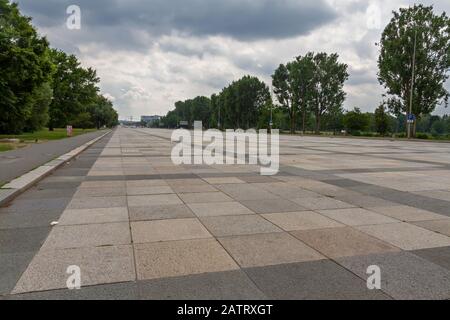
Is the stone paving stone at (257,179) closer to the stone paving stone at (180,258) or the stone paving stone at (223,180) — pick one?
the stone paving stone at (223,180)

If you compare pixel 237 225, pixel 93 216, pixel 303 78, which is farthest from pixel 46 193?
pixel 303 78

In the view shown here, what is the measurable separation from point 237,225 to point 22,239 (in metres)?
3.06

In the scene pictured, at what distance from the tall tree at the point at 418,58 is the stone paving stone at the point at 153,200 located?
52.5 meters

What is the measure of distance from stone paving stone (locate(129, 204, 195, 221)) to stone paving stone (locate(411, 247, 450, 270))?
3.54m

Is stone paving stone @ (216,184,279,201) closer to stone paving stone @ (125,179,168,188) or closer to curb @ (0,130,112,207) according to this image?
stone paving stone @ (125,179,168,188)

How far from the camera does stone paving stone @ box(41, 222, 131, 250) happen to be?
491cm

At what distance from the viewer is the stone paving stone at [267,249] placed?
4.42m

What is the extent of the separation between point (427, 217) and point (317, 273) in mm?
3547

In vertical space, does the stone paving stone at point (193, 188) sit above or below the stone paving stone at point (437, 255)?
above

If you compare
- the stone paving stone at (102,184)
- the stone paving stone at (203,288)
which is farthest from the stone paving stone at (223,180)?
the stone paving stone at (203,288)

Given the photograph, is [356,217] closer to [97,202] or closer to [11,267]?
[97,202]

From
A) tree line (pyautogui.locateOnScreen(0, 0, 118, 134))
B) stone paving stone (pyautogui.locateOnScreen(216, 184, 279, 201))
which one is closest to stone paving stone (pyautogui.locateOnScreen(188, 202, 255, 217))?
stone paving stone (pyautogui.locateOnScreen(216, 184, 279, 201))
